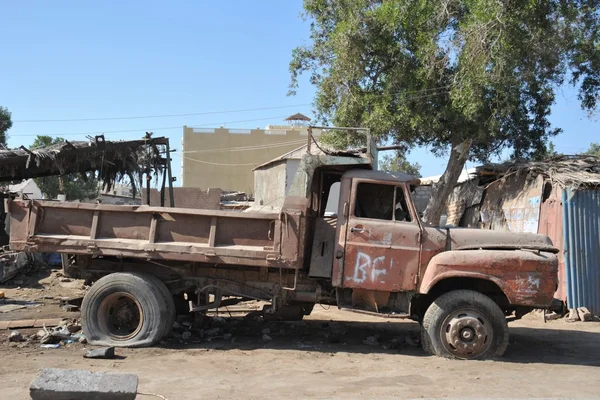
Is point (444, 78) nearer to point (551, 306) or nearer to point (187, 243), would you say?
point (551, 306)

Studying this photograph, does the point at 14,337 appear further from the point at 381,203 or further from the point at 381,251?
the point at 381,203

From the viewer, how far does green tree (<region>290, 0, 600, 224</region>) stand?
37.6 feet

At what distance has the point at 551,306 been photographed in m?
6.44

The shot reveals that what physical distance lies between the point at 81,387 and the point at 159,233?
2853mm

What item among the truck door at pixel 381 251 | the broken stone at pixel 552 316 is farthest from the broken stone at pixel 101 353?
the broken stone at pixel 552 316

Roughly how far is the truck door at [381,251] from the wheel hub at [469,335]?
0.69m

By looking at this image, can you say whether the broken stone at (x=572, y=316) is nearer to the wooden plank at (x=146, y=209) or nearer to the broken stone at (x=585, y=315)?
the broken stone at (x=585, y=315)

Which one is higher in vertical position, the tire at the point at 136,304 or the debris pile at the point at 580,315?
the debris pile at the point at 580,315

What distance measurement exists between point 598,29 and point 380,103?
5.70 meters

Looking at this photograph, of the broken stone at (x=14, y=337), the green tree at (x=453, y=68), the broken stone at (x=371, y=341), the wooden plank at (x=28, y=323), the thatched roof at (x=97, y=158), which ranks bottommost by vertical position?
the broken stone at (x=14, y=337)

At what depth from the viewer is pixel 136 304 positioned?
6.68 meters

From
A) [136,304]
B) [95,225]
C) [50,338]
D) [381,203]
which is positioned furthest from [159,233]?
[381,203]

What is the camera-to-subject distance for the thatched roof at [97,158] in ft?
33.3

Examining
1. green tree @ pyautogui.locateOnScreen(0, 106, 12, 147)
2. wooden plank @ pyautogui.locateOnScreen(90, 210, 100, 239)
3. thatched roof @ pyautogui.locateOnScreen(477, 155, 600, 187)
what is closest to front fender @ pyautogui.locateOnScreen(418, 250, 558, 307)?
wooden plank @ pyautogui.locateOnScreen(90, 210, 100, 239)
